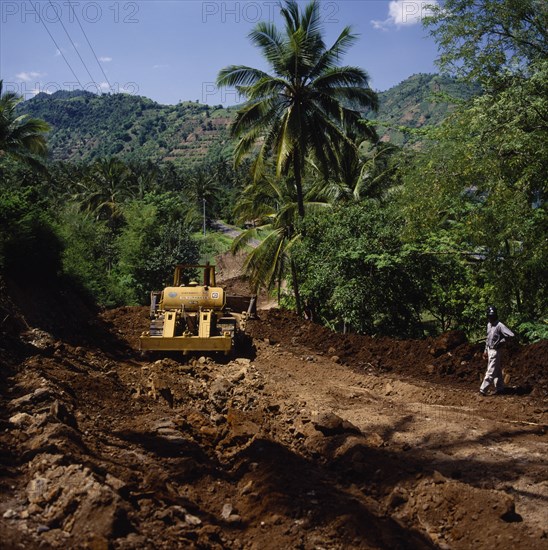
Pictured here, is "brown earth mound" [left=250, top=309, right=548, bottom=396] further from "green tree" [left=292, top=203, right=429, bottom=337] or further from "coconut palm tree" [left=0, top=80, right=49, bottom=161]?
"coconut palm tree" [left=0, top=80, right=49, bottom=161]

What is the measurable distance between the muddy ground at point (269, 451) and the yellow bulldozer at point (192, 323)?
1.67 ft

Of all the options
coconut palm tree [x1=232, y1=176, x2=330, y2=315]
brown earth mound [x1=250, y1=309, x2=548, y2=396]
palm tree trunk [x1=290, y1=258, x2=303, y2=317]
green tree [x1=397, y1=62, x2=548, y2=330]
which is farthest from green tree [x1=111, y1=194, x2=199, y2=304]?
green tree [x1=397, y1=62, x2=548, y2=330]

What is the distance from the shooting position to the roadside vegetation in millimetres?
11062

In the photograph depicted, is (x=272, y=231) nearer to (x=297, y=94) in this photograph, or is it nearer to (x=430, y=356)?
(x=297, y=94)

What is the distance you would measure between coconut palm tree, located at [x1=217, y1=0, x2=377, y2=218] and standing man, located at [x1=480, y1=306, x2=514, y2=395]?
10370mm

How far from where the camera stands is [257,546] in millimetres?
4770

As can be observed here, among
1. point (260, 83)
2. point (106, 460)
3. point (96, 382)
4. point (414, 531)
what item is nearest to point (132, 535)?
point (106, 460)

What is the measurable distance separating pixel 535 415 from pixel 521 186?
4.70 m

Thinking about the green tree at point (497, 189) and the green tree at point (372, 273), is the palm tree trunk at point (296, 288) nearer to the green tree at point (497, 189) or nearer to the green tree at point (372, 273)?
the green tree at point (372, 273)

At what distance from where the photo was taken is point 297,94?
61.7 feet

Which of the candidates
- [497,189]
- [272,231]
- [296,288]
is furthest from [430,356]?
[272,231]

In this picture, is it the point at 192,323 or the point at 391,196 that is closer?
the point at 192,323

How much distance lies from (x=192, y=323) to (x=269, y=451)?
7.51m

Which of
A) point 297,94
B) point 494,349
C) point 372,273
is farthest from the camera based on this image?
point 297,94
